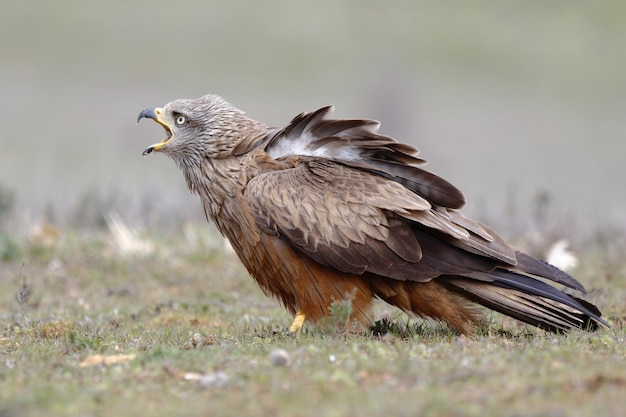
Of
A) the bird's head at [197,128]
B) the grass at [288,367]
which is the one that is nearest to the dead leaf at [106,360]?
the grass at [288,367]

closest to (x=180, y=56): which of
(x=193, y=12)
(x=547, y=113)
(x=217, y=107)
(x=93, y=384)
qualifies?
(x=193, y=12)

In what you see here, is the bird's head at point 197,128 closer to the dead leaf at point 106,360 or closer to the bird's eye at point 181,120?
the bird's eye at point 181,120

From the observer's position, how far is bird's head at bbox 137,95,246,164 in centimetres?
811

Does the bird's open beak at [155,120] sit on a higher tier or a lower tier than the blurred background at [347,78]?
lower

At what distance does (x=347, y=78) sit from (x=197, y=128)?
42.2m

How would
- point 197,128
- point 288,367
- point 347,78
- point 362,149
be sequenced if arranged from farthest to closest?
point 347,78, point 197,128, point 362,149, point 288,367

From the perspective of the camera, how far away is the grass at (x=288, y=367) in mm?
4719

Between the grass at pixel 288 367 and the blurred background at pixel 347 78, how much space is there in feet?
61.2

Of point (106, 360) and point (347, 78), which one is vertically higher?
point (347, 78)

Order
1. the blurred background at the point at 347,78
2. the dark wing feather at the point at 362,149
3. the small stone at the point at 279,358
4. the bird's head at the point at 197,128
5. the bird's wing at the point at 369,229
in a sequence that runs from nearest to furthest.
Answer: the small stone at the point at 279,358 → the bird's wing at the point at 369,229 → the dark wing feather at the point at 362,149 → the bird's head at the point at 197,128 → the blurred background at the point at 347,78

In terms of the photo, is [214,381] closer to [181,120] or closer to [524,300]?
[524,300]

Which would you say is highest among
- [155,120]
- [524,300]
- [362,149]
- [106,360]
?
[362,149]

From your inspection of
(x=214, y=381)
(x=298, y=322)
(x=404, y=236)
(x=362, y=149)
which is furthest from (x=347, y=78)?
(x=214, y=381)

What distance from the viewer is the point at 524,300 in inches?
287
